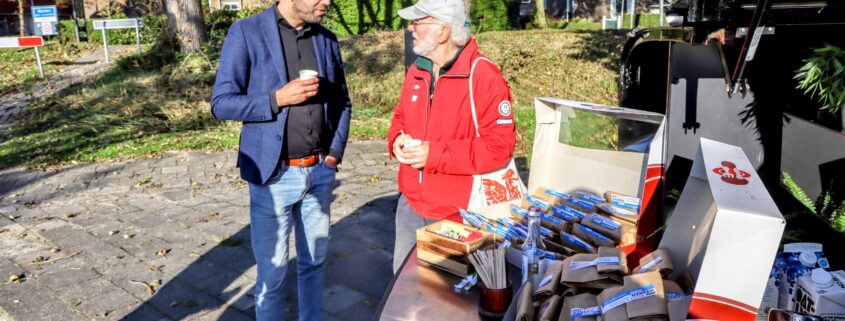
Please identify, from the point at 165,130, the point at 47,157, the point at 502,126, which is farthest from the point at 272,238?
the point at 165,130

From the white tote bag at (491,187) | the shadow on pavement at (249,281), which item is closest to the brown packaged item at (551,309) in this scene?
the white tote bag at (491,187)

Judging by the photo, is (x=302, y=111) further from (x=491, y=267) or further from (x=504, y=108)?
(x=491, y=267)

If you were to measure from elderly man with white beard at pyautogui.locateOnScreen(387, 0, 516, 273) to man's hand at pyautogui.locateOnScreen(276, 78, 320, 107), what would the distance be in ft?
1.52

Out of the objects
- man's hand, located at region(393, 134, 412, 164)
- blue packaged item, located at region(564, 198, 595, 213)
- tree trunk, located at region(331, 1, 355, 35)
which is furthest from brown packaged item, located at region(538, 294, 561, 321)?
tree trunk, located at region(331, 1, 355, 35)

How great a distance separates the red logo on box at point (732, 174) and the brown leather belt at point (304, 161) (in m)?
1.96

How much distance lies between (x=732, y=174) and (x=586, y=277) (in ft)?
1.53

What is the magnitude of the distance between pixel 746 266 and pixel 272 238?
2.22 meters

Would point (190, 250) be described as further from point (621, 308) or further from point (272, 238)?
point (621, 308)

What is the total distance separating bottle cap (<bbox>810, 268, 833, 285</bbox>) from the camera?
155 centimetres

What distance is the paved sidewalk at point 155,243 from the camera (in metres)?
4.09

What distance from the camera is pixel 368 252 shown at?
4941 mm

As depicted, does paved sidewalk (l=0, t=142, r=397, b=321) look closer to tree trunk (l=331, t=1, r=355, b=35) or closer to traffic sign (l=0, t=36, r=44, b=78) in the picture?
traffic sign (l=0, t=36, r=44, b=78)

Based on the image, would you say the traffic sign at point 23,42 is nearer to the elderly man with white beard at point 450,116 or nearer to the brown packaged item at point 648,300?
the elderly man with white beard at point 450,116

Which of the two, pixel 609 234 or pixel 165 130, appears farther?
pixel 165 130
